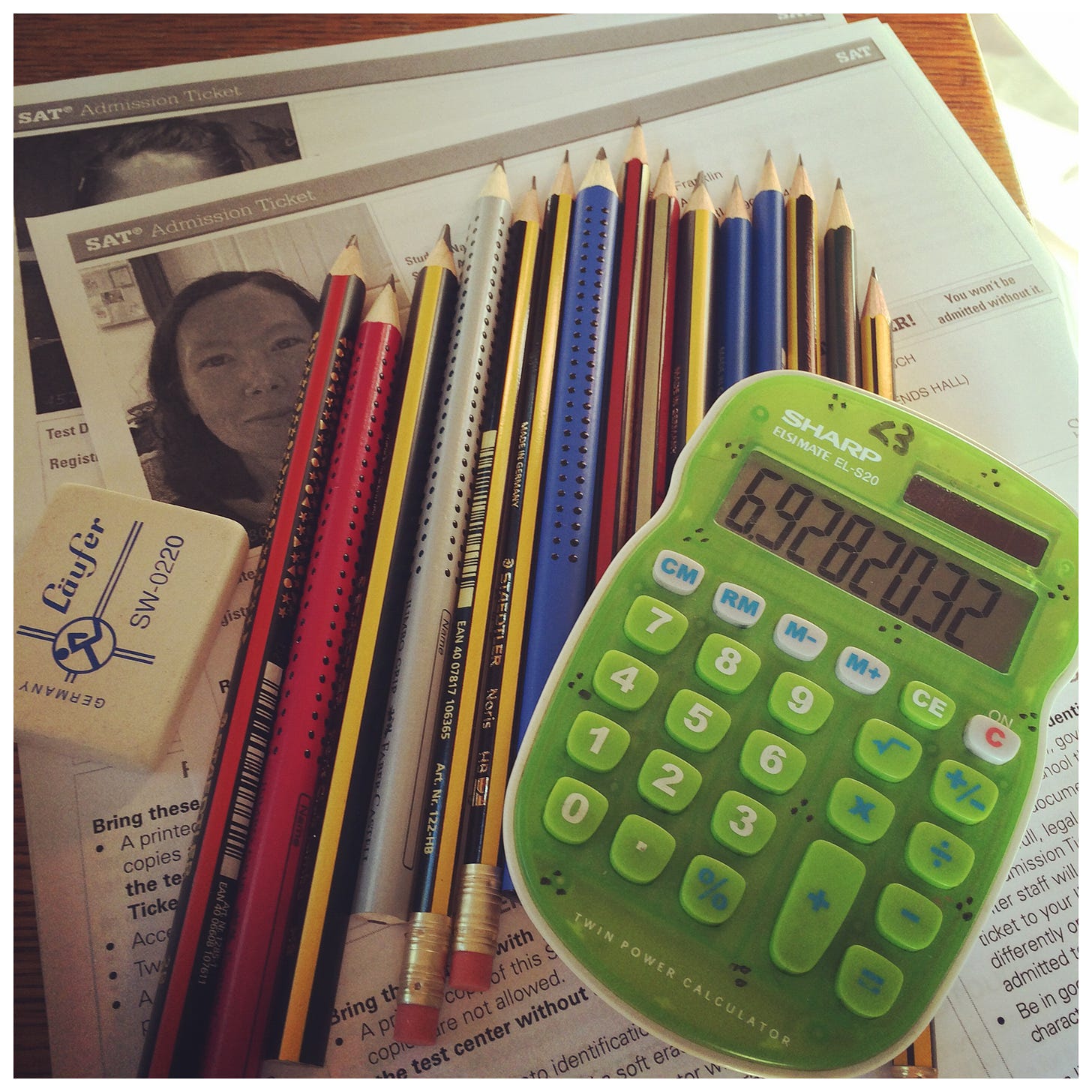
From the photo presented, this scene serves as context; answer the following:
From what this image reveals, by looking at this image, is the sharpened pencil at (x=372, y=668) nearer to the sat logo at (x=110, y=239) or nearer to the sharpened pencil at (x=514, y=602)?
the sharpened pencil at (x=514, y=602)

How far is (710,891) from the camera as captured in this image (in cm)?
31

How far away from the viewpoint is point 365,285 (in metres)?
0.47

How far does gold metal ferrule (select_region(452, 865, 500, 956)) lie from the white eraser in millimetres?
163

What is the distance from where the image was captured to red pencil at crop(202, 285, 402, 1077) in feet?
1.06

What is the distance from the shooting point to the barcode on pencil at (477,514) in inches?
15.3

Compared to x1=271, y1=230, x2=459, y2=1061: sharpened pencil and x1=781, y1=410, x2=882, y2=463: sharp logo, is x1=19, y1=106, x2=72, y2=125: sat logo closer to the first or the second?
x1=271, y1=230, x2=459, y2=1061: sharpened pencil

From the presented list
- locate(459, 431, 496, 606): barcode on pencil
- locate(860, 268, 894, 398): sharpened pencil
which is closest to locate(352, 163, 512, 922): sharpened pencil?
locate(459, 431, 496, 606): barcode on pencil

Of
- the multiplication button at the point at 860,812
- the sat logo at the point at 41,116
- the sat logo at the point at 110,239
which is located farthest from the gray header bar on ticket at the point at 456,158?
the multiplication button at the point at 860,812

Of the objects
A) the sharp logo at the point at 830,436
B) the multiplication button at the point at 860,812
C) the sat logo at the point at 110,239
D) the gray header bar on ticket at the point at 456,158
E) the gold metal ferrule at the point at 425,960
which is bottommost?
the gold metal ferrule at the point at 425,960

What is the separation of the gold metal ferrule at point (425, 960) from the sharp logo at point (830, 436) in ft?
0.92

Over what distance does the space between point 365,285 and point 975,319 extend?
0.39 m

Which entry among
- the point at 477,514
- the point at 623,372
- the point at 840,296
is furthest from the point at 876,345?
the point at 477,514

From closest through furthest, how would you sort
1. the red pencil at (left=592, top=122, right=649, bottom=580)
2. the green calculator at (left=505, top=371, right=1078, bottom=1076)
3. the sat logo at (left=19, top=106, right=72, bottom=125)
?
1. the green calculator at (left=505, top=371, right=1078, bottom=1076)
2. the red pencil at (left=592, top=122, right=649, bottom=580)
3. the sat logo at (left=19, top=106, right=72, bottom=125)

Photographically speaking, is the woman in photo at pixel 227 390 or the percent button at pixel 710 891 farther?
the woman in photo at pixel 227 390
